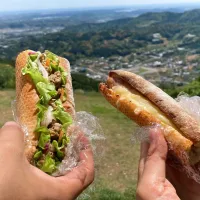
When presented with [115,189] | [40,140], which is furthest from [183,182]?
[115,189]

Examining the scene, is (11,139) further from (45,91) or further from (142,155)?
(45,91)

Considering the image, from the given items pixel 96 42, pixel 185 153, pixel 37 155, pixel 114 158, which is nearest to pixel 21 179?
pixel 37 155

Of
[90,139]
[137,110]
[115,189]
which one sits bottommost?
[115,189]

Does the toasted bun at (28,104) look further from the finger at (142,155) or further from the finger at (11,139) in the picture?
the finger at (142,155)

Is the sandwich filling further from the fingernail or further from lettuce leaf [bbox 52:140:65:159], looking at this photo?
the fingernail

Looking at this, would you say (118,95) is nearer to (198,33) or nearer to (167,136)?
(167,136)

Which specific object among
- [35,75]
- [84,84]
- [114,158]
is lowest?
[84,84]
